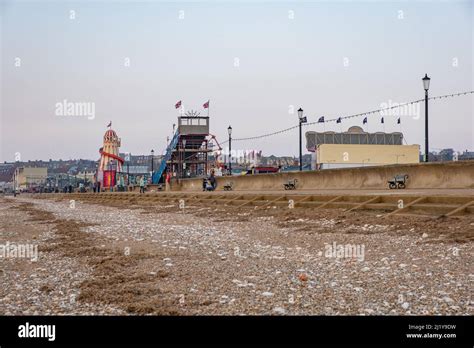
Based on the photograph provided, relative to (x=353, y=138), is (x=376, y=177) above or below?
below

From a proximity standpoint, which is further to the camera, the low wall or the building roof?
the building roof

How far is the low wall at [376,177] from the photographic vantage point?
21.2m

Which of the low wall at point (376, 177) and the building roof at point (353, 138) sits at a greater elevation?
the building roof at point (353, 138)

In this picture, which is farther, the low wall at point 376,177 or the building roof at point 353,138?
the building roof at point 353,138

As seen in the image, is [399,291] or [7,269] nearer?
[399,291]

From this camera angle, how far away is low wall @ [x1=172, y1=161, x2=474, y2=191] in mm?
21156

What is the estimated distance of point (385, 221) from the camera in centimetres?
1324

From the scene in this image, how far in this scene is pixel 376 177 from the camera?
2705 centimetres

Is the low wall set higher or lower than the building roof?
lower
